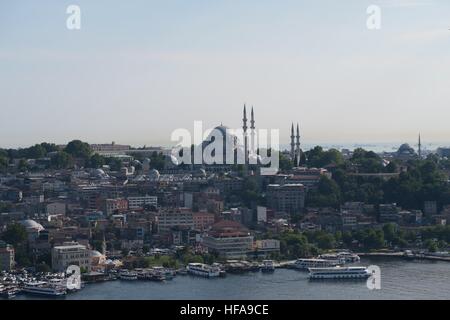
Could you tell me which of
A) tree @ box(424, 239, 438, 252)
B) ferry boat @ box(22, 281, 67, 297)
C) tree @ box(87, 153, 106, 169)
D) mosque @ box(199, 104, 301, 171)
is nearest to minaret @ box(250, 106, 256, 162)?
mosque @ box(199, 104, 301, 171)

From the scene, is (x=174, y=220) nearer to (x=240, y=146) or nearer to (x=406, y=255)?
(x=406, y=255)

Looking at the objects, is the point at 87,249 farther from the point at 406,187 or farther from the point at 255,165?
the point at 255,165

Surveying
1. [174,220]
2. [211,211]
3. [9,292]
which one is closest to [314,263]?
[174,220]

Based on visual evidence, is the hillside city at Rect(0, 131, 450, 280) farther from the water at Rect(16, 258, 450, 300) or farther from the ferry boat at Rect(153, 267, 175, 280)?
the water at Rect(16, 258, 450, 300)

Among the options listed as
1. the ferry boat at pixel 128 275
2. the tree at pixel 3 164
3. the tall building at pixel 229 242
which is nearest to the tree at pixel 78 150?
the tree at pixel 3 164

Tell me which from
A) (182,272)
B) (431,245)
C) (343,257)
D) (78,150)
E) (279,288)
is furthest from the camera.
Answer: (78,150)
